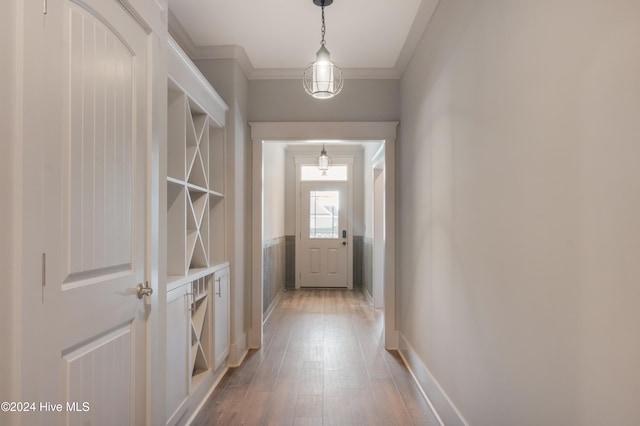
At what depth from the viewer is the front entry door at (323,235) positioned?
7441mm

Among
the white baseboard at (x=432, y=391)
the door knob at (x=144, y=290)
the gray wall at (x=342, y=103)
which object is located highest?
the gray wall at (x=342, y=103)

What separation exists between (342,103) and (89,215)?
3.08m

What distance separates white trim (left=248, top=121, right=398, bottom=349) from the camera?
3.94 m

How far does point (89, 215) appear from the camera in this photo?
50.0 inches

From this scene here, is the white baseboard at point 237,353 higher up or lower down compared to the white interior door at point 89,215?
lower down

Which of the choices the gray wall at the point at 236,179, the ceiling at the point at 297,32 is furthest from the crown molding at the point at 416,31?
the gray wall at the point at 236,179

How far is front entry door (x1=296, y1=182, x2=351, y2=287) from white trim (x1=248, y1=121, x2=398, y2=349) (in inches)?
138

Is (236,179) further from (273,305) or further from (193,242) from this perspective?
(273,305)

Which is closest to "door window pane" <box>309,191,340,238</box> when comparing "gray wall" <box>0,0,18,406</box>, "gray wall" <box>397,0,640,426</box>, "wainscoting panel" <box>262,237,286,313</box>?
"wainscoting panel" <box>262,237,286,313</box>

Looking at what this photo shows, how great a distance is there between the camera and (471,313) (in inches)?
77.0

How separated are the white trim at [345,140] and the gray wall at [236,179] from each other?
4.2 inches

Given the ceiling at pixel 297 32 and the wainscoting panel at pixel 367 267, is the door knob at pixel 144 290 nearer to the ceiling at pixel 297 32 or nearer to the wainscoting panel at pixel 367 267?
the ceiling at pixel 297 32

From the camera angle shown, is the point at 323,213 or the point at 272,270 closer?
the point at 272,270

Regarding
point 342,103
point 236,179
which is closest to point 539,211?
point 236,179
